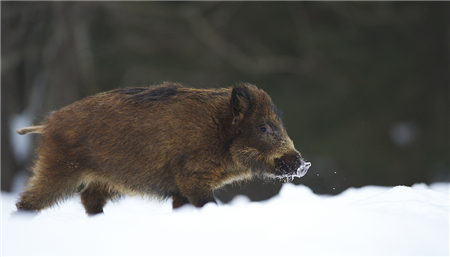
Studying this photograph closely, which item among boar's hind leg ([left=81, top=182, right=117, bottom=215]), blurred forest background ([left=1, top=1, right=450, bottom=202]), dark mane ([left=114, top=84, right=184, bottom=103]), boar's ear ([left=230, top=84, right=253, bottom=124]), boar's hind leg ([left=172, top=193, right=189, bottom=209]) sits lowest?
boar's hind leg ([left=81, top=182, right=117, bottom=215])

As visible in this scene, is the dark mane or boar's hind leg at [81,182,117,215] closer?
the dark mane

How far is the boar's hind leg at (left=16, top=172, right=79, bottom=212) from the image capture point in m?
4.33

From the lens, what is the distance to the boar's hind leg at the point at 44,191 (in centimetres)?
433

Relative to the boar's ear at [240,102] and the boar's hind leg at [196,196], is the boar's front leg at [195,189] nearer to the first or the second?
the boar's hind leg at [196,196]

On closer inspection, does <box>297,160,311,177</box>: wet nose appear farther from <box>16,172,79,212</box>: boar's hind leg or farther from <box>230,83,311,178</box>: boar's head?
<box>16,172,79,212</box>: boar's hind leg

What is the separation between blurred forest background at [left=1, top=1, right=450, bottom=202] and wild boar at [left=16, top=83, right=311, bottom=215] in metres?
6.88

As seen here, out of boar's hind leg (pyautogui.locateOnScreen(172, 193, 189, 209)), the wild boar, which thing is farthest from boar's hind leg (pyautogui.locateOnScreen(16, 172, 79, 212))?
boar's hind leg (pyautogui.locateOnScreen(172, 193, 189, 209))

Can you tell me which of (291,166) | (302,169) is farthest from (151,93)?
(302,169)

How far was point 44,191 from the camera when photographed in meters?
4.34

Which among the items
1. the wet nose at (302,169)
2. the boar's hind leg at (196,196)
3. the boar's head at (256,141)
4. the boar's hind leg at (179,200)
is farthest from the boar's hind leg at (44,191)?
the wet nose at (302,169)

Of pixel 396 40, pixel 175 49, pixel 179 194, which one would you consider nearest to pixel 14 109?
pixel 175 49

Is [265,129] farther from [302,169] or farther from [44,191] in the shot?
[44,191]

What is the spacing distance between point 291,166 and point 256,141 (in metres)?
0.43

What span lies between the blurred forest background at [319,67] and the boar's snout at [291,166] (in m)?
6.87
